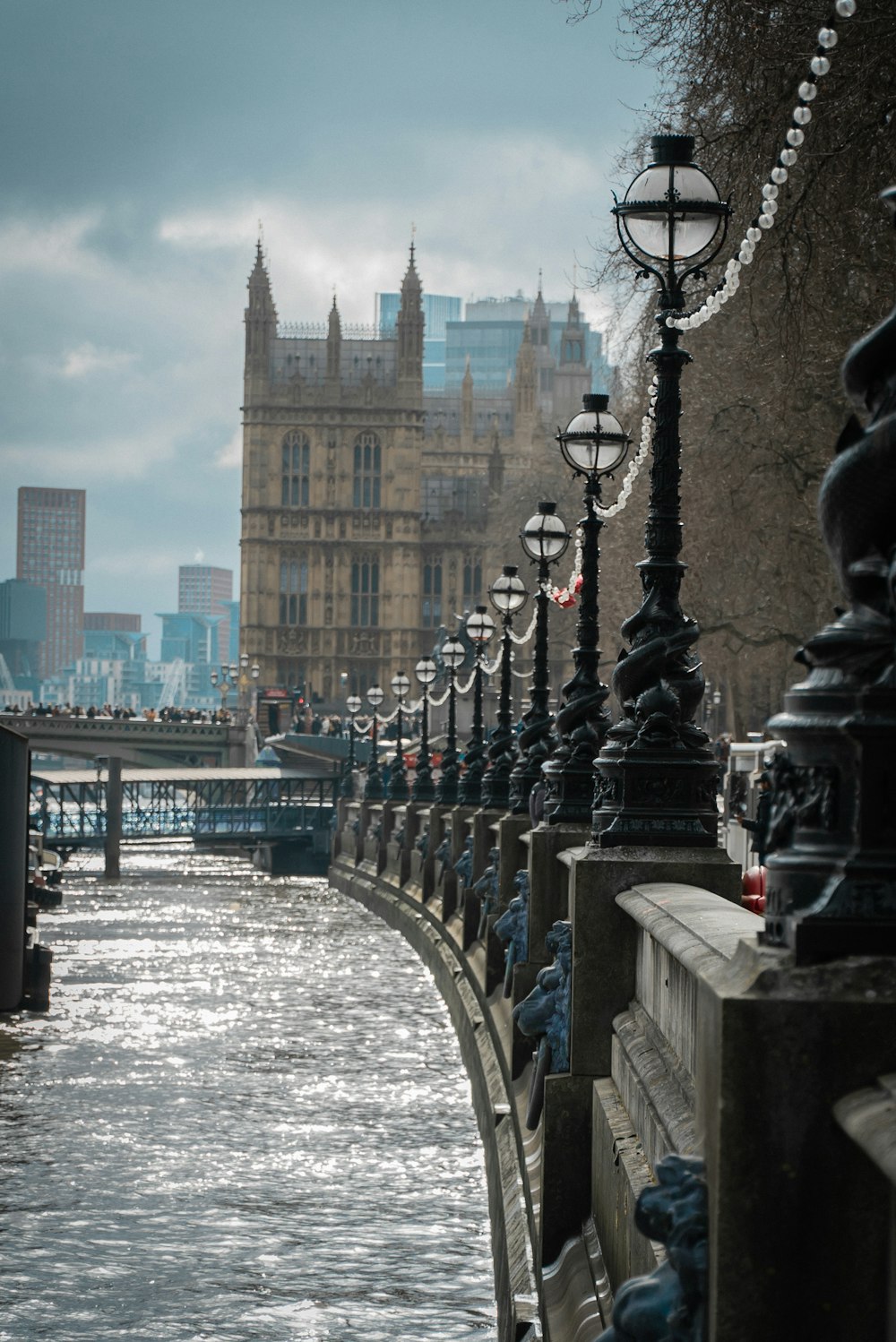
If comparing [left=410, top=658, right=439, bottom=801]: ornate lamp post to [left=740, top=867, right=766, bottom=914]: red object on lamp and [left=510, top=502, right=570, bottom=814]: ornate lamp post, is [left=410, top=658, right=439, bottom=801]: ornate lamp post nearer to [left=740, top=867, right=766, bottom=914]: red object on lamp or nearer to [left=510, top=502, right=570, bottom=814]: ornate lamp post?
[left=510, top=502, right=570, bottom=814]: ornate lamp post

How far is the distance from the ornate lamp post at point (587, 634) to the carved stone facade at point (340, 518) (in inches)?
3966

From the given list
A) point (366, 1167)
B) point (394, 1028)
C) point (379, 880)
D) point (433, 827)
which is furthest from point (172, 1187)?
point (379, 880)

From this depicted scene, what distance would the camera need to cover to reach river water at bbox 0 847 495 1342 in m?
9.68

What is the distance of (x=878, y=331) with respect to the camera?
362cm

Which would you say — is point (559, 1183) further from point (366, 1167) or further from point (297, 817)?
point (297, 817)

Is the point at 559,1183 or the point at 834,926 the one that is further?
the point at 559,1183

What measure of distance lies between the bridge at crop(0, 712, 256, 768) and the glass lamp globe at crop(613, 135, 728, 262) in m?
73.9

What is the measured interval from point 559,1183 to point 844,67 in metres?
7.93

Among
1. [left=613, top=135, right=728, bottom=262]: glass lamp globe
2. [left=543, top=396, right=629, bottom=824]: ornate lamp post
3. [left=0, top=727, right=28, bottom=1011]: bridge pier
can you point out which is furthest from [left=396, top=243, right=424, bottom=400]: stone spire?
[left=613, top=135, right=728, bottom=262]: glass lamp globe

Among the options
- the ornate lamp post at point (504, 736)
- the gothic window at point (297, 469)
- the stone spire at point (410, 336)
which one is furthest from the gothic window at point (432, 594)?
the ornate lamp post at point (504, 736)

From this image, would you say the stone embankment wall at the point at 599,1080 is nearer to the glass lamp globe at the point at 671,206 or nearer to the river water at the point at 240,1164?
the river water at the point at 240,1164

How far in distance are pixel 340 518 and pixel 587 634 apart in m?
103

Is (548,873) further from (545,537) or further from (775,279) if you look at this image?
(775,279)

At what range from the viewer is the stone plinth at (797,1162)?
353 centimetres
